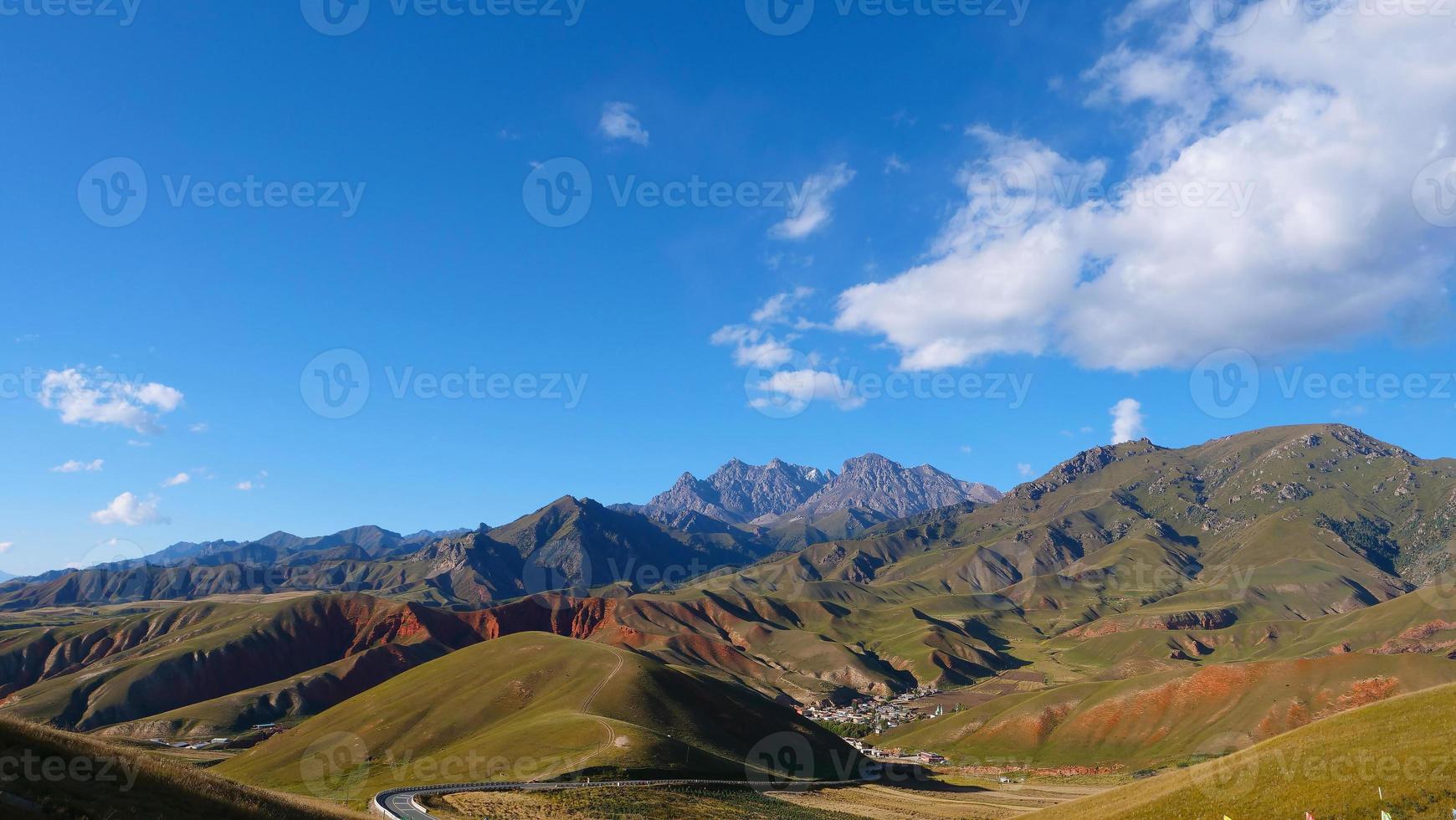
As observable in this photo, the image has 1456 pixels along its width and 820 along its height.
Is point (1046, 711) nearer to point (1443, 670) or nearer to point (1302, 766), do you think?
point (1443, 670)

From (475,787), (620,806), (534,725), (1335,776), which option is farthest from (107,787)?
(534,725)

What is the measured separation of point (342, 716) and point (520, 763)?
71.7 metres

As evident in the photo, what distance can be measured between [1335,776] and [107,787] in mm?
57961

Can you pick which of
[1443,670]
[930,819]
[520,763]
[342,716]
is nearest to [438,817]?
[520,763]

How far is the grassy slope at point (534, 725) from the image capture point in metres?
104

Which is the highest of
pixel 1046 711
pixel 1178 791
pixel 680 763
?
pixel 1178 791

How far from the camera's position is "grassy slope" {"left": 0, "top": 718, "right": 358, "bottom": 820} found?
23859 mm

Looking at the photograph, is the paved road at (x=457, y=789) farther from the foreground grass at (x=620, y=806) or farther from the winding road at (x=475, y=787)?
the foreground grass at (x=620, y=806)

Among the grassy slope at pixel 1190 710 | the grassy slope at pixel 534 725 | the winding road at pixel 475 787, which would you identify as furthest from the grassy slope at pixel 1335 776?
the grassy slope at pixel 1190 710

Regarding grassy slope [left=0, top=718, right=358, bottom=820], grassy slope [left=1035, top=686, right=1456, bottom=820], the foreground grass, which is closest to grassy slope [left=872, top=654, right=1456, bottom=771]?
the foreground grass

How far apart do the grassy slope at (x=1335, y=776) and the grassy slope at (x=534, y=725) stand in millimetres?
67347

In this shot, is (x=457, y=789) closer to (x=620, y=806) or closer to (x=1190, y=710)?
(x=620, y=806)

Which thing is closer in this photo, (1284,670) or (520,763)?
(520,763)

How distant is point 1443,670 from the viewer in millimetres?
161625
